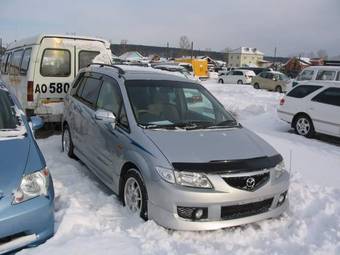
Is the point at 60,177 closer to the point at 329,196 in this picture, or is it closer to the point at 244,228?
the point at 244,228

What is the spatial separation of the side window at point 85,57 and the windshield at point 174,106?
178 inches

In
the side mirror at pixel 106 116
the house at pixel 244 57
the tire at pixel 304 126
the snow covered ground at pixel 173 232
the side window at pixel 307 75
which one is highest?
the side mirror at pixel 106 116

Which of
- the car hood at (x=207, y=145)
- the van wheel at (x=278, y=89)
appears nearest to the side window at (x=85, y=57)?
the car hood at (x=207, y=145)

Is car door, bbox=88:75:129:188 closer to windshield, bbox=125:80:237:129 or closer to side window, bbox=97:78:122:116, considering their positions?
side window, bbox=97:78:122:116

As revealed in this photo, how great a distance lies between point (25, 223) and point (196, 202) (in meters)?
1.56

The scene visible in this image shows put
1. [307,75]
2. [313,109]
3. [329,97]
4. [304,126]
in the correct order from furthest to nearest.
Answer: [307,75], [304,126], [313,109], [329,97]

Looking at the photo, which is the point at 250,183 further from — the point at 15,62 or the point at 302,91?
the point at 15,62

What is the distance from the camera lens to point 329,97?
11.1m

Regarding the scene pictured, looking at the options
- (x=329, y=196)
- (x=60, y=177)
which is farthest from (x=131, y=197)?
(x=329, y=196)

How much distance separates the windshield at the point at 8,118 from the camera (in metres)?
4.58

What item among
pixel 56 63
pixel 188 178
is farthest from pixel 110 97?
pixel 56 63

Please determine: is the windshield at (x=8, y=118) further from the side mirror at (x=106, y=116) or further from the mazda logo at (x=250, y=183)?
the mazda logo at (x=250, y=183)

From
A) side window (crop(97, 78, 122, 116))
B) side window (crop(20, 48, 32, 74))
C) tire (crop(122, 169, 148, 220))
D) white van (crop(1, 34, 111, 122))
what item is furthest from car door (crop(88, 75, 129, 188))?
side window (crop(20, 48, 32, 74))

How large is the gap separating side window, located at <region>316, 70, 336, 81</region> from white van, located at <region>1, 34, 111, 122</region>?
1168cm
